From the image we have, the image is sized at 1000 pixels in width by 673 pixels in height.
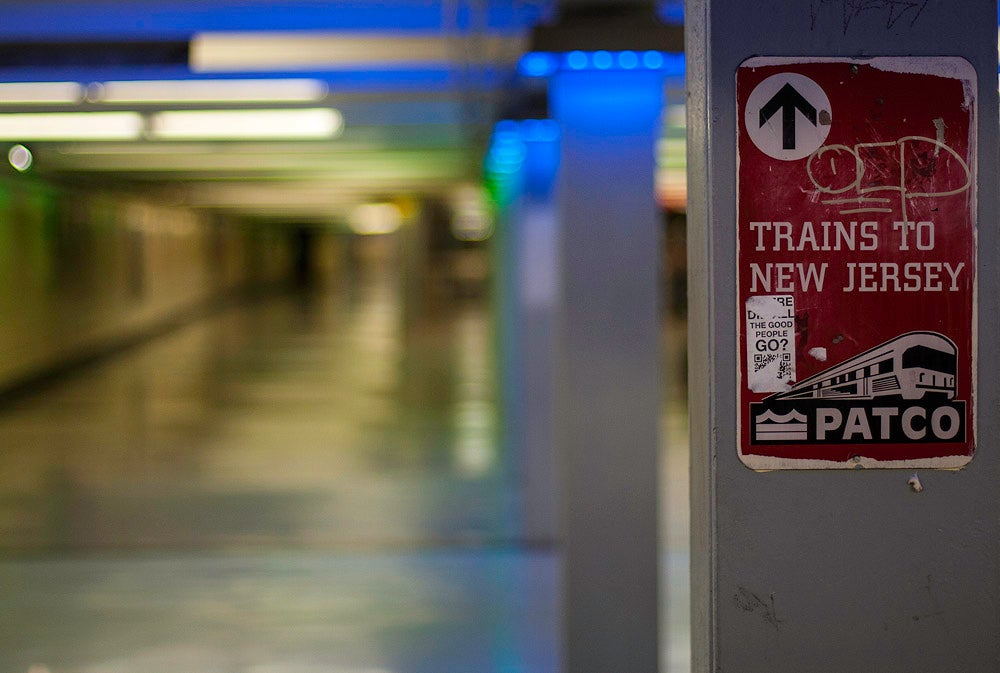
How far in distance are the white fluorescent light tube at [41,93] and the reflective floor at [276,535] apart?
2928mm

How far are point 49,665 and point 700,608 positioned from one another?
12.6ft

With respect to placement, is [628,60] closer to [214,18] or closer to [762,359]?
[762,359]

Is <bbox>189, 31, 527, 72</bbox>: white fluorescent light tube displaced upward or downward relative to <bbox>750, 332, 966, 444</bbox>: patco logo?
upward

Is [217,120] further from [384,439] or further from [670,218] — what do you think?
[670,218]

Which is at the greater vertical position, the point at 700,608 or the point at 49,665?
the point at 700,608

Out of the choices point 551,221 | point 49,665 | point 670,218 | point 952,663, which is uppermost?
point 670,218

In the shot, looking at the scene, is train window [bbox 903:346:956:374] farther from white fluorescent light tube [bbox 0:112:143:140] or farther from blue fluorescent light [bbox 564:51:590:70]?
white fluorescent light tube [bbox 0:112:143:140]

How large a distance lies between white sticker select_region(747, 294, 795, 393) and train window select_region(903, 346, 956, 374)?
25 cm

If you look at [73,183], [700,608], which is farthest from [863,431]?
[73,183]

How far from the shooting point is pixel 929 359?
2447mm

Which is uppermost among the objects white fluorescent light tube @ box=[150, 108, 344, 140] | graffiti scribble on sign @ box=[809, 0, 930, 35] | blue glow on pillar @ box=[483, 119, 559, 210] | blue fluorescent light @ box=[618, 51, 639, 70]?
white fluorescent light tube @ box=[150, 108, 344, 140]

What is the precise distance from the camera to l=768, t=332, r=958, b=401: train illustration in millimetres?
2434

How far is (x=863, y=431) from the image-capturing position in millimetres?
2436

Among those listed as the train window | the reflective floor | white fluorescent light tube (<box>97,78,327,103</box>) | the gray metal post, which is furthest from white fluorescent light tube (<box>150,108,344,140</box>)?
the train window
